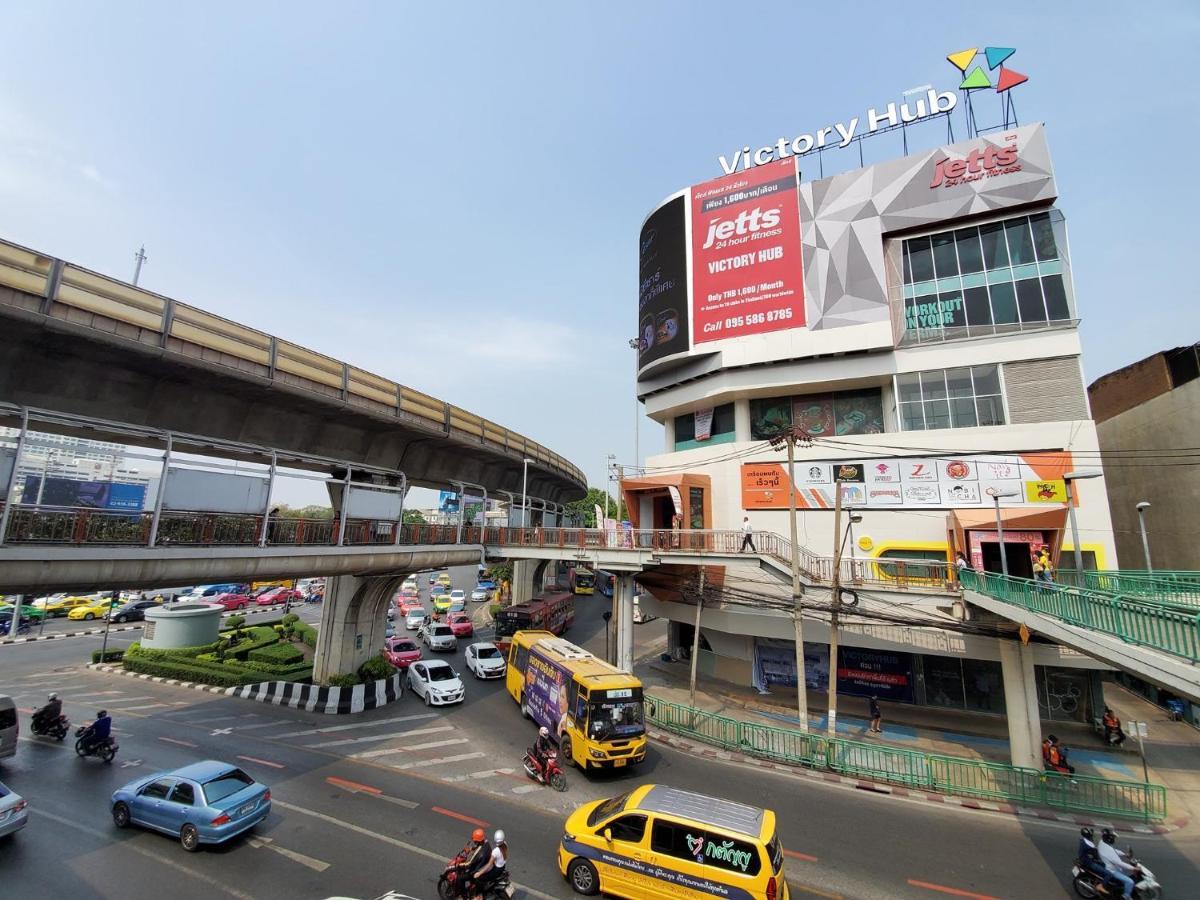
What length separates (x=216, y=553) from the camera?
1316cm

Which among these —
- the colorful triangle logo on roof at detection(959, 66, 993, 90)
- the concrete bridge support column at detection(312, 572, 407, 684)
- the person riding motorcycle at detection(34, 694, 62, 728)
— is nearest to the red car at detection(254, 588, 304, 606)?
the concrete bridge support column at detection(312, 572, 407, 684)

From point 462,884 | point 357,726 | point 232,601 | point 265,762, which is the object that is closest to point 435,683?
point 357,726

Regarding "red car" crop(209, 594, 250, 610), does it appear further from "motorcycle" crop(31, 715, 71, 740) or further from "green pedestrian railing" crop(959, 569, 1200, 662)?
"green pedestrian railing" crop(959, 569, 1200, 662)

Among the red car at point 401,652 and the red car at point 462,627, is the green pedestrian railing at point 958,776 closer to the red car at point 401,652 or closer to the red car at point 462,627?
the red car at point 401,652

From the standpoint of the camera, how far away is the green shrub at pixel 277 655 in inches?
1056

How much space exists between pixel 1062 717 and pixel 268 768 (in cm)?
3237

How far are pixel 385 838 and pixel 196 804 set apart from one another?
410cm

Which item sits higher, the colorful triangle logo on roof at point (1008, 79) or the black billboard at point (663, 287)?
the colorful triangle logo on roof at point (1008, 79)

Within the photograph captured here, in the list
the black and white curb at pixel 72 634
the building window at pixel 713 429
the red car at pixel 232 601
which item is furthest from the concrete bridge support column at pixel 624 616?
the red car at pixel 232 601

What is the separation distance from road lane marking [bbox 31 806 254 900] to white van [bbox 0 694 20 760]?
4552 millimetres

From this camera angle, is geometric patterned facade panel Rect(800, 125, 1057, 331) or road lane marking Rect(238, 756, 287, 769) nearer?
road lane marking Rect(238, 756, 287, 769)

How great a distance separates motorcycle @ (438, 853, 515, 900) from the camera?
336 inches

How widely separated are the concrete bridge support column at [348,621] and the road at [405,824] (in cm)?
404

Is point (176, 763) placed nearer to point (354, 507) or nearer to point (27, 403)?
point (354, 507)
